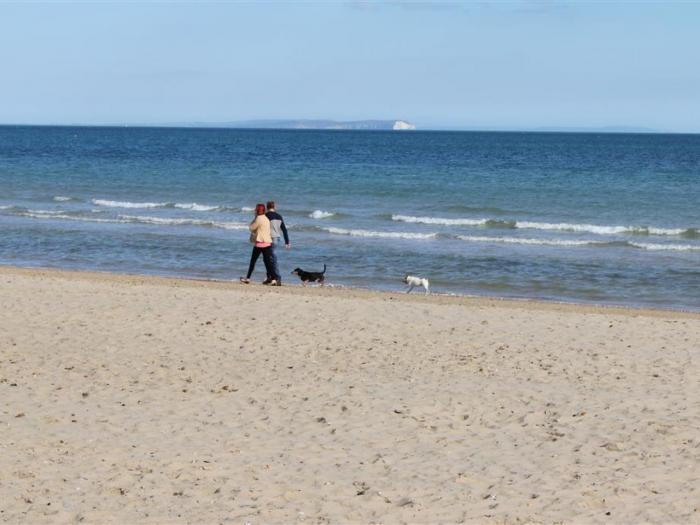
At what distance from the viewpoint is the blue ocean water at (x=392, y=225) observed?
21.4 meters

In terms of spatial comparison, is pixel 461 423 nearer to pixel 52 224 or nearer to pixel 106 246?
pixel 106 246

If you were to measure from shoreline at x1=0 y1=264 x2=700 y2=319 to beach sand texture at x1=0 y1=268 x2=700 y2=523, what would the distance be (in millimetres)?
1652

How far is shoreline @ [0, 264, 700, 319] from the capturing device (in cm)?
1692

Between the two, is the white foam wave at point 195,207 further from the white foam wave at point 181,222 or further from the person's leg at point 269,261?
the person's leg at point 269,261

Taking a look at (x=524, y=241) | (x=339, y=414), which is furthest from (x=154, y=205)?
(x=339, y=414)

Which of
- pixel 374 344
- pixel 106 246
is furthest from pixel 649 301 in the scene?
pixel 106 246

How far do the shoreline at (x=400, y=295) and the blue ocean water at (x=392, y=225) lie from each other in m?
0.87

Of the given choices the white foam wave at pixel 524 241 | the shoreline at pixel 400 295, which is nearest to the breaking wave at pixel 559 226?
the white foam wave at pixel 524 241

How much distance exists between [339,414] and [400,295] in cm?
862

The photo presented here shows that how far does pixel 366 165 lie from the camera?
64.6 metres

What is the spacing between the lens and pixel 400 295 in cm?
1786

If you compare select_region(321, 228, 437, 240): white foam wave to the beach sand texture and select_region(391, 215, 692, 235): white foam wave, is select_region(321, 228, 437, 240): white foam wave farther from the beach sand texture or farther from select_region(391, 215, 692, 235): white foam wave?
the beach sand texture

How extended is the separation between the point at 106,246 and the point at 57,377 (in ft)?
50.3

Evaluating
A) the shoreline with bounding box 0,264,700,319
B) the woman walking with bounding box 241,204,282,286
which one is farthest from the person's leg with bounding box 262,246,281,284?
the shoreline with bounding box 0,264,700,319
